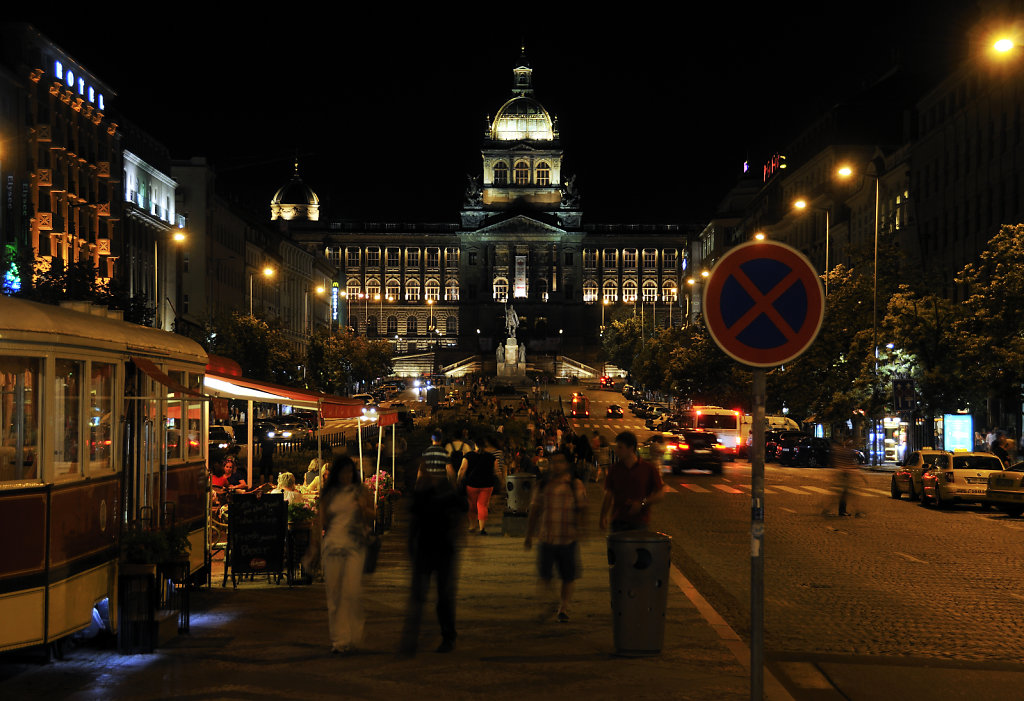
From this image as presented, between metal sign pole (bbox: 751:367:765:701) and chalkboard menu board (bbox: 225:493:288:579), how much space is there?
9432 mm

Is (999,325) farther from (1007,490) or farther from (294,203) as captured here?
(294,203)

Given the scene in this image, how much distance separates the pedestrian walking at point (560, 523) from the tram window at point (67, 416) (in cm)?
434

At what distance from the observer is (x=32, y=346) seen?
34.9 ft

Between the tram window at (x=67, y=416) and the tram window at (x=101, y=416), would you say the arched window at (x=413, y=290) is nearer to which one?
the tram window at (x=101, y=416)

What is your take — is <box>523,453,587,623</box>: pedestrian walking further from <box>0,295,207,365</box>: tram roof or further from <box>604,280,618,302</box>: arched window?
<box>604,280,618,302</box>: arched window

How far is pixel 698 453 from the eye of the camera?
4603cm

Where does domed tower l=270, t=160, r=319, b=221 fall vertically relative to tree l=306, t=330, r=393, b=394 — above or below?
above

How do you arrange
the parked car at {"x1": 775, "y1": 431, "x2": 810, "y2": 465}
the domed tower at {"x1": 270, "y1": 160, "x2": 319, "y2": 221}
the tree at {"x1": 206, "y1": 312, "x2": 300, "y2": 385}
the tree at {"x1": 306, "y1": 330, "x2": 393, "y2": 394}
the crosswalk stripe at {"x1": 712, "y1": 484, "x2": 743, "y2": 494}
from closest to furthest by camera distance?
the crosswalk stripe at {"x1": 712, "y1": 484, "x2": 743, "y2": 494} < the parked car at {"x1": 775, "y1": 431, "x2": 810, "y2": 465} < the tree at {"x1": 206, "y1": 312, "x2": 300, "y2": 385} < the tree at {"x1": 306, "y1": 330, "x2": 393, "y2": 394} < the domed tower at {"x1": 270, "y1": 160, "x2": 319, "y2": 221}

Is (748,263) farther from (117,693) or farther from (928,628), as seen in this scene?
(928,628)

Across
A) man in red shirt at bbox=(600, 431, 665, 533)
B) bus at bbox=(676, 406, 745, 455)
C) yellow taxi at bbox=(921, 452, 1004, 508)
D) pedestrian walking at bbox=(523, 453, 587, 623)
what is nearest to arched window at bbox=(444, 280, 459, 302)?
bus at bbox=(676, 406, 745, 455)

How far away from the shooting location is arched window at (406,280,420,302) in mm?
197125

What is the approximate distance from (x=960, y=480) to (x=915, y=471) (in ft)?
8.49

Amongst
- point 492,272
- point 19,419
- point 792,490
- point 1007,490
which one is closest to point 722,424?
point 792,490

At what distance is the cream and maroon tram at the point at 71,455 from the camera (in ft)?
33.7
